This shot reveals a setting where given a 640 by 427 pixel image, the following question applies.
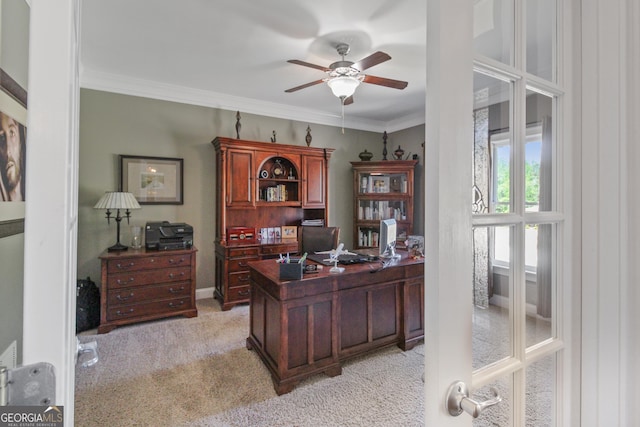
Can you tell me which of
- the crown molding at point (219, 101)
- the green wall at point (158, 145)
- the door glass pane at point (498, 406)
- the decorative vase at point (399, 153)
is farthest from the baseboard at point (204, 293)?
the door glass pane at point (498, 406)

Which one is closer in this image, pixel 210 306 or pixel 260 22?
pixel 260 22

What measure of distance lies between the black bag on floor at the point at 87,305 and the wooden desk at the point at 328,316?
1.82 metres

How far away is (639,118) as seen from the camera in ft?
2.75

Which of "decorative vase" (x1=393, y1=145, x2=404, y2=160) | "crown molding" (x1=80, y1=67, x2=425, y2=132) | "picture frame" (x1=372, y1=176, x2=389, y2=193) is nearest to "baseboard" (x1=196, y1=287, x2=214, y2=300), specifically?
"crown molding" (x1=80, y1=67, x2=425, y2=132)

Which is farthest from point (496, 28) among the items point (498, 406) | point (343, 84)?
point (343, 84)

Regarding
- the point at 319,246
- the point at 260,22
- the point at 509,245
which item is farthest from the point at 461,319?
the point at 319,246

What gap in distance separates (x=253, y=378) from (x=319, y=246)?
5.39ft

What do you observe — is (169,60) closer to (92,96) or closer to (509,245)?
(92,96)

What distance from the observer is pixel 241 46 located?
2748mm

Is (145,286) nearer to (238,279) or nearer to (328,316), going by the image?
(238,279)

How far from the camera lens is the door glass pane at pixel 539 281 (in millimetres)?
830

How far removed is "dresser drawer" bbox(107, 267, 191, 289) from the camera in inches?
119

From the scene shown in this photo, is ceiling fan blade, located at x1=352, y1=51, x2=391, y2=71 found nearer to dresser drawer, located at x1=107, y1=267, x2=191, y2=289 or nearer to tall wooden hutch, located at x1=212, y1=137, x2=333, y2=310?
tall wooden hutch, located at x1=212, y1=137, x2=333, y2=310

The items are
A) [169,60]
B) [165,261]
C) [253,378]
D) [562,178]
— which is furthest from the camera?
[165,261]
